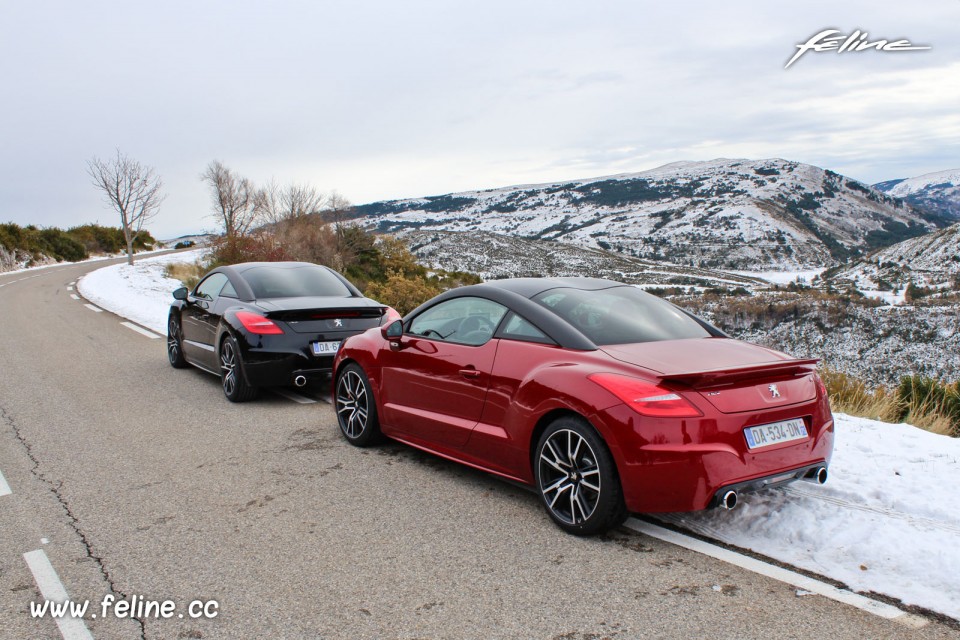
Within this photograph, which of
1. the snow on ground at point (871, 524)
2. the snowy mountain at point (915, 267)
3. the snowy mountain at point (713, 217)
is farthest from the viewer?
the snowy mountain at point (713, 217)

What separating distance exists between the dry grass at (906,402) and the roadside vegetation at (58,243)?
4315 centimetres

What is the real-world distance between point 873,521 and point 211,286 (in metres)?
7.59

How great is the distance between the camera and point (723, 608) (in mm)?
3268

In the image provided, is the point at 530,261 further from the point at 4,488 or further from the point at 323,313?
the point at 4,488

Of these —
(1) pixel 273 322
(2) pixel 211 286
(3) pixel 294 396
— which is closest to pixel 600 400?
(1) pixel 273 322

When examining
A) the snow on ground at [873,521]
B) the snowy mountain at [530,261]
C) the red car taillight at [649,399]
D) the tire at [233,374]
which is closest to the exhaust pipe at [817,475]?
the snow on ground at [873,521]

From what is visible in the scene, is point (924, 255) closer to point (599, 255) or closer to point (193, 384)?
point (599, 255)

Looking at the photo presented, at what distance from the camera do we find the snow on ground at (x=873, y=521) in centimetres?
351

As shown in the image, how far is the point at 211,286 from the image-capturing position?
361 inches

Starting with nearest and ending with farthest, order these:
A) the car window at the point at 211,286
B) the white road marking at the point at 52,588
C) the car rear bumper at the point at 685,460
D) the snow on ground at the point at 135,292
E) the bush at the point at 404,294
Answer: the white road marking at the point at 52,588, the car rear bumper at the point at 685,460, the car window at the point at 211,286, the snow on ground at the point at 135,292, the bush at the point at 404,294

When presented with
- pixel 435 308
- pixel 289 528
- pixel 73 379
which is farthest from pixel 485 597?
pixel 73 379

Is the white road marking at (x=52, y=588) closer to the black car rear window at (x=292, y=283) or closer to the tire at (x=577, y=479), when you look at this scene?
the tire at (x=577, y=479)

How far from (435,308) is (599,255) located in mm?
106986

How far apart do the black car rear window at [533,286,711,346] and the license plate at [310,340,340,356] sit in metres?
3.37
